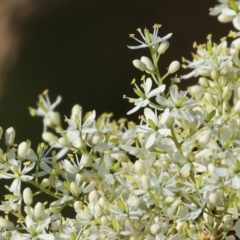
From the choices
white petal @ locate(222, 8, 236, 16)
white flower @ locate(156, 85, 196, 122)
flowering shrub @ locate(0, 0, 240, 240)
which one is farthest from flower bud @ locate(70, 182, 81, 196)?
white petal @ locate(222, 8, 236, 16)

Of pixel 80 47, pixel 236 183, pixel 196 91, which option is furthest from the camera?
pixel 80 47

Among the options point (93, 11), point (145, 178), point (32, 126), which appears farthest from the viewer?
point (93, 11)

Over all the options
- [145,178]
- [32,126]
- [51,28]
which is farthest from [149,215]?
[51,28]

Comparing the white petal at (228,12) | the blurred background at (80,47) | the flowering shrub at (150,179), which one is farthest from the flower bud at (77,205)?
the blurred background at (80,47)

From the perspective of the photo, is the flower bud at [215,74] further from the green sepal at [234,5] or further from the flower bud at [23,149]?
the flower bud at [23,149]

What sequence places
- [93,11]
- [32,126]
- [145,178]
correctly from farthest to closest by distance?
[93,11] → [32,126] → [145,178]

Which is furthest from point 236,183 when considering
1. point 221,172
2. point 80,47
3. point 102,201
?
point 80,47

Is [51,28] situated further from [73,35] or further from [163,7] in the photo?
[163,7]

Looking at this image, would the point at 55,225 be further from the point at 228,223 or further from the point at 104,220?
the point at 228,223
